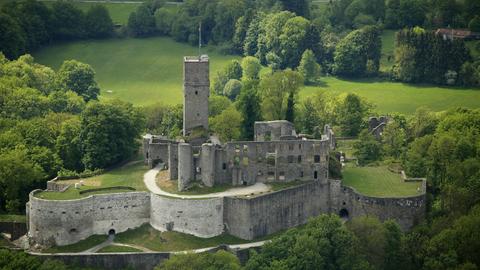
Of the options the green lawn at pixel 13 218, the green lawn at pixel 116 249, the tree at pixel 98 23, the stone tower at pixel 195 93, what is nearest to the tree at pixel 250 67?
the tree at pixel 98 23

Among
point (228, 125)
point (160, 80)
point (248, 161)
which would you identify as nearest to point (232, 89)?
point (160, 80)

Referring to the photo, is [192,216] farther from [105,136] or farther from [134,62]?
[134,62]

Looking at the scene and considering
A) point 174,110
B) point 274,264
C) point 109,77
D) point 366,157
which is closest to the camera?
point 274,264

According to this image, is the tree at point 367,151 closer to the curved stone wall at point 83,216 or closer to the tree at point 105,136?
the tree at point 105,136

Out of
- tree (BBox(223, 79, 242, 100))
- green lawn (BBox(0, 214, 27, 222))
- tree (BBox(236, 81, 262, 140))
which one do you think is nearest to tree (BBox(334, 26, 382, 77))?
tree (BBox(223, 79, 242, 100))

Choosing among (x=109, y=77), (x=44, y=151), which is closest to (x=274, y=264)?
(x=44, y=151)

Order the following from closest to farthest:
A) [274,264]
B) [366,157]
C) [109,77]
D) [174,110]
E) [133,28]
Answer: [274,264], [366,157], [174,110], [109,77], [133,28]

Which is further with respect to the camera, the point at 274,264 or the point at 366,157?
the point at 366,157

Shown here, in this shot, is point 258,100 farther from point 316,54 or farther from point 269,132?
point 316,54
